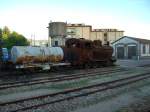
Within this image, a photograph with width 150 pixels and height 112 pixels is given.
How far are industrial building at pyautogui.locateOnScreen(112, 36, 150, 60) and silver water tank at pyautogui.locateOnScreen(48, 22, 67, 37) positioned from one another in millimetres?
16850

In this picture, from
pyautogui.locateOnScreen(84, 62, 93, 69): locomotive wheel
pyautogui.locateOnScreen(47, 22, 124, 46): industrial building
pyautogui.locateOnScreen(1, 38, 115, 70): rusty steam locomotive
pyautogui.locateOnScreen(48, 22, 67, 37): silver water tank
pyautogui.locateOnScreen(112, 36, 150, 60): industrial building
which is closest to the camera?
pyautogui.locateOnScreen(1, 38, 115, 70): rusty steam locomotive

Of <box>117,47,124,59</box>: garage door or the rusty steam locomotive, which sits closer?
the rusty steam locomotive

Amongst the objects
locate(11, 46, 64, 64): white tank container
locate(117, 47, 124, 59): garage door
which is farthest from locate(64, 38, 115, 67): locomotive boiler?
locate(117, 47, 124, 59): garage door

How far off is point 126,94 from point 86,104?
321 cm

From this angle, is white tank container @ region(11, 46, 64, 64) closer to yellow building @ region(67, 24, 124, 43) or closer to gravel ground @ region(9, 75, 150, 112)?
gravel ground @ region(9, 75, 150, 112)

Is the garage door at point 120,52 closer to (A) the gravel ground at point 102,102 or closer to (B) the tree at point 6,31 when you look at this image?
(B) the tree at point 6,31

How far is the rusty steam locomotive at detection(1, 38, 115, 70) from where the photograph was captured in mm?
20094

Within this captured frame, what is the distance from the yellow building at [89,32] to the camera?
8156 cm

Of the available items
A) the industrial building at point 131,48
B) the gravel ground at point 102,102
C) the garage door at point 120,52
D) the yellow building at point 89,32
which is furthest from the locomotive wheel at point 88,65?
the yellow building at point 89,32

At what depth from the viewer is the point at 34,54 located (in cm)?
2098

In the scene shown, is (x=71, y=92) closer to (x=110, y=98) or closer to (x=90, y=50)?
(x=110, y=98)

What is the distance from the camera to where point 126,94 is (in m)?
12.7

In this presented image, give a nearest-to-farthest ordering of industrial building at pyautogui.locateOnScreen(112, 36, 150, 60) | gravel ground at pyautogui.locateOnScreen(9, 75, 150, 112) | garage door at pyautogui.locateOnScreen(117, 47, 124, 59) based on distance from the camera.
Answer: gravel ground at pyautogui.locateOnScreen(9, 75, 150, 112) < industrial building at pyautogui.locateOnScreen(112, 36, 150, 60) < garage door at pyautogui.locateOnScreen(117, 47, 124, 59)

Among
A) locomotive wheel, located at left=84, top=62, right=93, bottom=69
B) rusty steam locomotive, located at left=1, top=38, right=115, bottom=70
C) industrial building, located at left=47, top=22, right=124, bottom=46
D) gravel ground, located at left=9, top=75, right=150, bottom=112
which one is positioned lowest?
gravel ground, located at left=9, top=75, right=150, bottom=112
